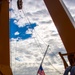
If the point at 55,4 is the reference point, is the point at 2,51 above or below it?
below

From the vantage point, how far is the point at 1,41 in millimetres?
16609

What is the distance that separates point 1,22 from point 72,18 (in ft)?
19.6

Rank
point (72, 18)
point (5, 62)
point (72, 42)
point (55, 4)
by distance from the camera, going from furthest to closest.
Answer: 1. point (5, 62)
2. point (55, 4)
3. point (72, 18)
4. point (72, 42)

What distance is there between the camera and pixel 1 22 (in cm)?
1702

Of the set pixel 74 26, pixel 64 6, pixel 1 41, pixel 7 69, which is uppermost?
pixel 64 6

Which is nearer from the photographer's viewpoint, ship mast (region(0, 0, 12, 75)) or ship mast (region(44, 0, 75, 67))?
ship mast (region(44, 0, 75, 67))

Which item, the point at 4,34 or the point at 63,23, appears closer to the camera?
the point at 63,23

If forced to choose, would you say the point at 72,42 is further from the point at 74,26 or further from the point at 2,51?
the point at 2,51

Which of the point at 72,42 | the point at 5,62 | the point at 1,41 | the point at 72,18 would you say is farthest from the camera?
the point at 1,41

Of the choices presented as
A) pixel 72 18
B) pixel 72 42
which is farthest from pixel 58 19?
pixel 72 42

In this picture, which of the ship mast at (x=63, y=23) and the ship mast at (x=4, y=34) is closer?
the ship mast at (x=63, y=23)

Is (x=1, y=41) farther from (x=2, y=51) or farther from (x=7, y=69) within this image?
(x=7, y=69)

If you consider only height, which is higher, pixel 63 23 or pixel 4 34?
pixel 63 23

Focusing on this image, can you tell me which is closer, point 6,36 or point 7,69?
point 7,69
